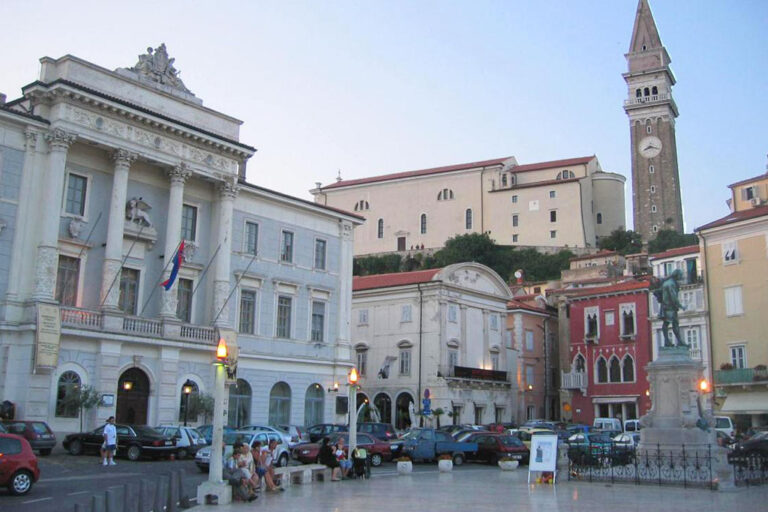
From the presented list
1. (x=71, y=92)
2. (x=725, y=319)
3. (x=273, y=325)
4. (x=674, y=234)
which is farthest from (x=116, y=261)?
(x=674, y=234)

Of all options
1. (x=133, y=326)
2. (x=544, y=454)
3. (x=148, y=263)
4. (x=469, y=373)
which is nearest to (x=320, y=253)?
(x=148, y=263)

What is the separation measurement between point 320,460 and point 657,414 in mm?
10396

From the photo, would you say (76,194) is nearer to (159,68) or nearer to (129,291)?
(129,291)

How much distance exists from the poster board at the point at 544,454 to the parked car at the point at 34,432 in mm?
16043

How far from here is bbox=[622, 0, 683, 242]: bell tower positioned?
116 m

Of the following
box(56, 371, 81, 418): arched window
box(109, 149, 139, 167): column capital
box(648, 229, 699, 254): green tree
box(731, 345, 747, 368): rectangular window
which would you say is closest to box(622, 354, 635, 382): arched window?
box(731, 345, 747, 368): rectangular window

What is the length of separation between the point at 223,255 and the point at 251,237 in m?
2.85

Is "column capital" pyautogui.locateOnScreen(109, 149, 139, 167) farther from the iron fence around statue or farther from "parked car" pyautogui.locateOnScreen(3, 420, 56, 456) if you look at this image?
the iron fence around statue

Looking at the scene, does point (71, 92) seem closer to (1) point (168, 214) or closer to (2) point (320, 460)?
(1) point (168, 214)

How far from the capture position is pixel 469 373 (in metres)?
54.7

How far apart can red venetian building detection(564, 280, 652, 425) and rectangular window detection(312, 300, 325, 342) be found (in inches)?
905

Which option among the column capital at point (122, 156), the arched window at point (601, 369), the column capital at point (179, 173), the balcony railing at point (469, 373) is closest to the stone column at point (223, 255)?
the column capital at point (179, 173)

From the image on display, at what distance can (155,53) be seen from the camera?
38.0 metres

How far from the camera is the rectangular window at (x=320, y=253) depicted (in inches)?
1767
